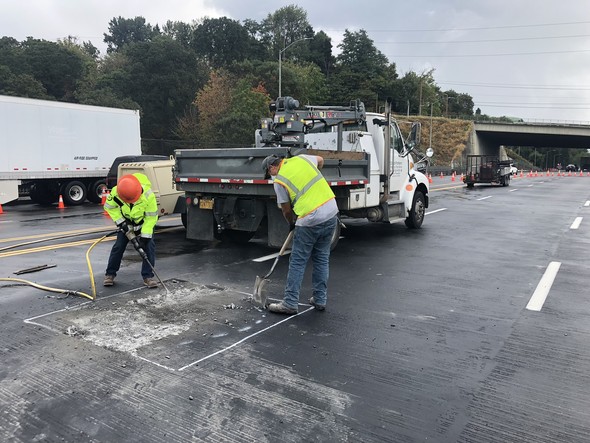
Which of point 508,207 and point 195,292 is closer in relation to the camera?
point 195,292

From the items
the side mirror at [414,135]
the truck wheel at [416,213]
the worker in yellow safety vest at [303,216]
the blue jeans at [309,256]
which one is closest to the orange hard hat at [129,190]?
the worker in yellow safety vest at [303,216]

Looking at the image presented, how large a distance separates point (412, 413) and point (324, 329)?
1.68 m

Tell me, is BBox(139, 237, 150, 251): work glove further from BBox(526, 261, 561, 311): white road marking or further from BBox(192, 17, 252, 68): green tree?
BBox(192, 17, 252, 68): green tree

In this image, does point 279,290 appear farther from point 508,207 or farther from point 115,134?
point 115,134

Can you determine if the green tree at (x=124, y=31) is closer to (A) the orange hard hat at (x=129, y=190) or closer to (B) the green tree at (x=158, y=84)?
(B) the green tree at (x=158, y=84)

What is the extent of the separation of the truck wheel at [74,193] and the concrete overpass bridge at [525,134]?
65977 millimetres

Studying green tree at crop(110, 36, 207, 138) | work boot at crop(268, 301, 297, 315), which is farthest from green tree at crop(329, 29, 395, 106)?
work boot at crop(268, 301, 297, 315)

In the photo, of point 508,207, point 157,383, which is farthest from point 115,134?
point 157,383

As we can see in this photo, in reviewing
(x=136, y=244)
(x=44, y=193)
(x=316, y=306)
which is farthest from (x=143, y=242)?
(x=44, y=193)

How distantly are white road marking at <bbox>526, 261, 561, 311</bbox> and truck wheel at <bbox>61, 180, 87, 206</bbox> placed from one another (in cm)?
1693

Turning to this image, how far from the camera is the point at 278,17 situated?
11025cm

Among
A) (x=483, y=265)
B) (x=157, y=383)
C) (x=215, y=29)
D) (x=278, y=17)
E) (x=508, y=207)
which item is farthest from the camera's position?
(x=278, y=17)

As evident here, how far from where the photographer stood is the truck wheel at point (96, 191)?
64.7 feet

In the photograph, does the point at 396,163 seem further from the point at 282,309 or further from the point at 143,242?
the point at 282,309
